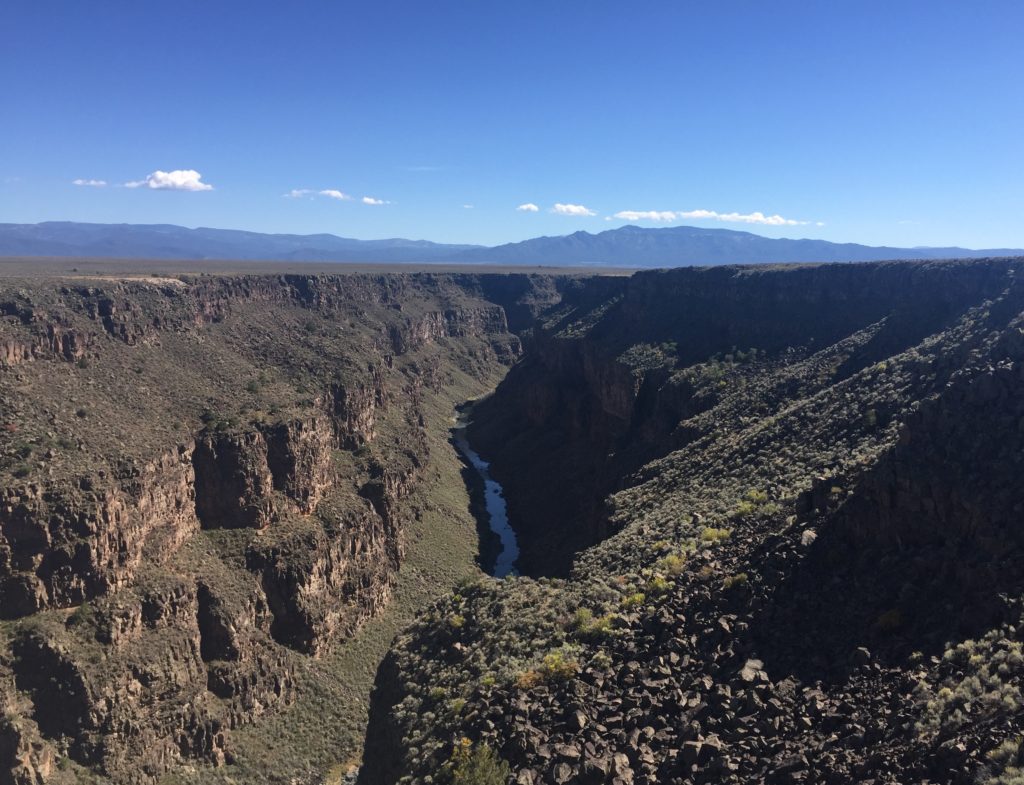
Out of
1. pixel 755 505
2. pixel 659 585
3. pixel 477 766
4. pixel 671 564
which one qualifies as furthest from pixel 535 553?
pixel 477 766

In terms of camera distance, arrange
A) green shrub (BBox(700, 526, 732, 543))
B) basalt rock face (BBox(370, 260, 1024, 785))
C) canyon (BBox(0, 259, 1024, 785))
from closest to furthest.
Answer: basalt rock face (BBox(370, 260, 1024, 785)) < canyon (BBox(0, 259, 1024, 785)) < green shrub (BBox(700, 526, 732, 543))

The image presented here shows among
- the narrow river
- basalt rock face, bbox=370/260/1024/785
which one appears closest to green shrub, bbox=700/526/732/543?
basalt rock face, bbox=370/260/1024/785

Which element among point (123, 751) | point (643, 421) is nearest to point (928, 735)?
point (123, 751)

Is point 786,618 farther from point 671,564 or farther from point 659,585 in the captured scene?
point 671,564

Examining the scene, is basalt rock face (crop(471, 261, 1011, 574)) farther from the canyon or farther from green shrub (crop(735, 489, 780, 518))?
green shrub (crop(735, 489, 780, 518))

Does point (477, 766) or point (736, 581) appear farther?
point (736, 581)

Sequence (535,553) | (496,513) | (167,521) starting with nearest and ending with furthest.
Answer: (167,521)
(535,553)
(496,513)
